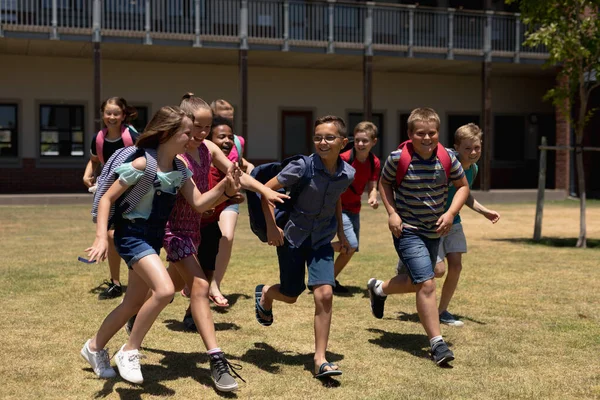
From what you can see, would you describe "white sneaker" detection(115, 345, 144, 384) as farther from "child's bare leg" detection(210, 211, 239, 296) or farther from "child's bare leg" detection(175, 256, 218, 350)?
"child's bare leg" detection(210, 211, 239, 296)

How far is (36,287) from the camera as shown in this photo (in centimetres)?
735

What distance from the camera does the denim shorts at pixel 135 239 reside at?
424cm

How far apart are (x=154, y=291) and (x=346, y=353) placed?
1.49 meters

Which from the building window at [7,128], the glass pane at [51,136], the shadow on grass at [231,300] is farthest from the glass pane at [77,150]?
the shadow on grass at [231,300]

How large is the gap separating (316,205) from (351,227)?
8.47 feet

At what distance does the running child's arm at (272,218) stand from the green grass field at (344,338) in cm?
78

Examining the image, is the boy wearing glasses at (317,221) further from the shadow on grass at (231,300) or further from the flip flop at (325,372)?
the shadow on grass at (231,300)

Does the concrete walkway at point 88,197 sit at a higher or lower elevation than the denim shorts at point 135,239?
lower

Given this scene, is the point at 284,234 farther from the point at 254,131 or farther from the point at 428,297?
the point at 254,131

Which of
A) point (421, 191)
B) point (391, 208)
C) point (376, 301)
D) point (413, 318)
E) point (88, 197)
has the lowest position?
point (413, 318)

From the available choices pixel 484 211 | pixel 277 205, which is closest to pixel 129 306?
pixel 277 205

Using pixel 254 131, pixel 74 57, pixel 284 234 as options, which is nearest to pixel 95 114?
pixel 74 57

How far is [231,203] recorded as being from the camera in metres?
5.03

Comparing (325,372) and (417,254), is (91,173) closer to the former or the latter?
(417,254)
